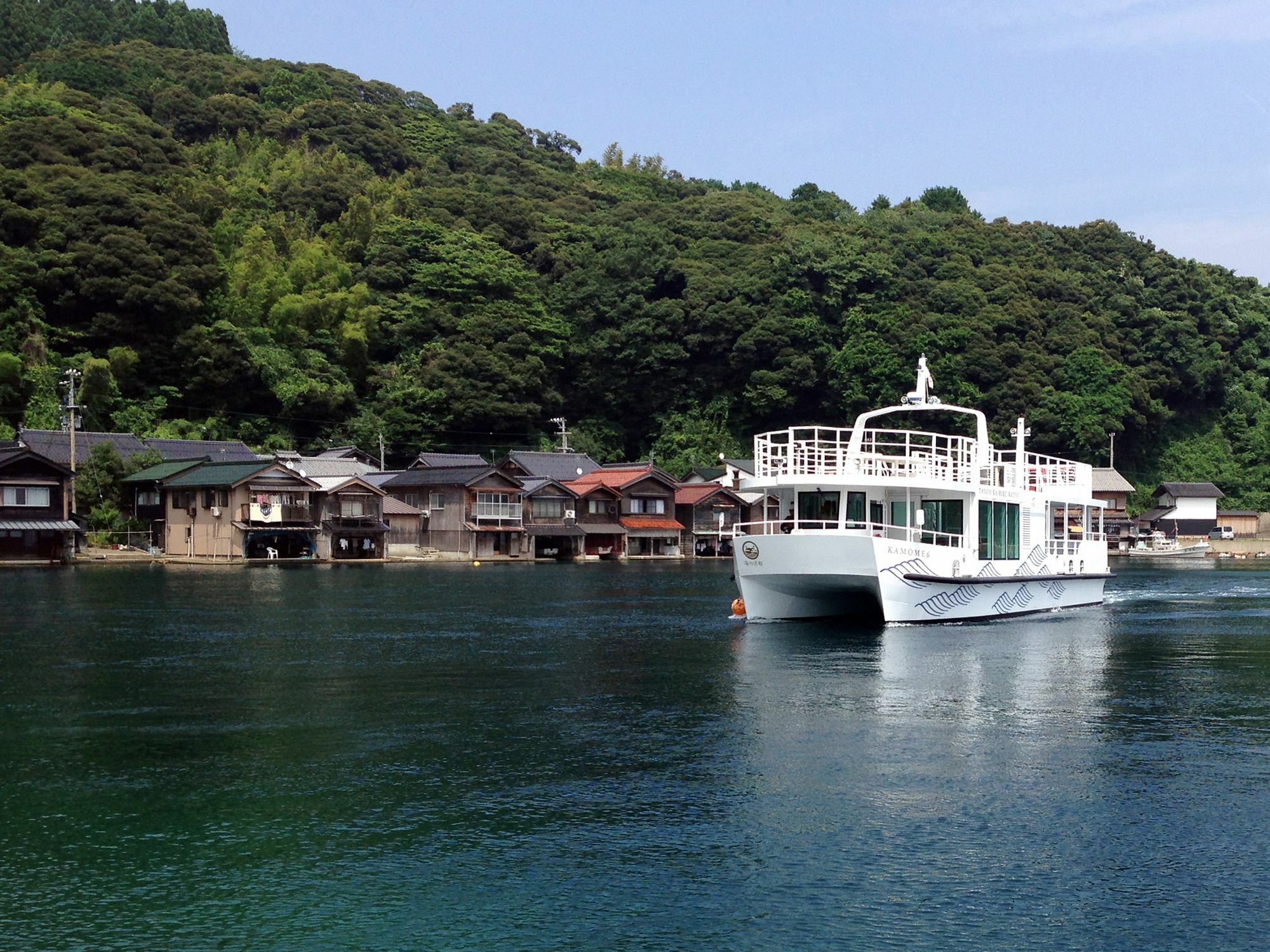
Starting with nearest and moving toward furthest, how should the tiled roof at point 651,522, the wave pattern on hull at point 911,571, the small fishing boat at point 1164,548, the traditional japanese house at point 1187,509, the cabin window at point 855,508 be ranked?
1. the wave pattern on hull at point 911,571
2. the cabin window at point 855,508
3. the tiled roof at point 651,522
4. the small fishing boat at point 1164,548
5. the traditional japanese house at point 1187,509

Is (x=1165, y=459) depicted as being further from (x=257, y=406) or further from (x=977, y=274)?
(x=257, y=406)

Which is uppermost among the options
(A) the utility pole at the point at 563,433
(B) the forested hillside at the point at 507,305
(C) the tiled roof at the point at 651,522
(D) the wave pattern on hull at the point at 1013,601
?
(B) the forested hillside at the point at 507,305

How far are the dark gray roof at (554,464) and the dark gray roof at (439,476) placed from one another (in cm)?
535

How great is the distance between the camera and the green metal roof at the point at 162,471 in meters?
69.6

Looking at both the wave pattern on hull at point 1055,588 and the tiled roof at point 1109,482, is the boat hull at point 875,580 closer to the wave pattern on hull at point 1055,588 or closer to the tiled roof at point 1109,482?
the wave pattern on hull at point 1055,588

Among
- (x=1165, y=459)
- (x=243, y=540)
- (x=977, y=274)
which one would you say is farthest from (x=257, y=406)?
(x=1165, y=459)

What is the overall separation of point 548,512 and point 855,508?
169ft

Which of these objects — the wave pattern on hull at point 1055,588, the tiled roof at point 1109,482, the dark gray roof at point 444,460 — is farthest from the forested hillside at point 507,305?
the wave pattern on hull at point 1055,588

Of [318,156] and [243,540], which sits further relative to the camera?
[318,156]

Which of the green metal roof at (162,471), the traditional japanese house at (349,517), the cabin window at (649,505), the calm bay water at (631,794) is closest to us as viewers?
the calm bay water at (631,794)

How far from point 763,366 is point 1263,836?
87.5 metres

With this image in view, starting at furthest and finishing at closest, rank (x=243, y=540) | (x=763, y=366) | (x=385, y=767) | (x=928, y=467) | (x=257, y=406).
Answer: (x=763, y=366) → (x=257, y=406) → (x=243, y=540) → (x=928, y=467) → (x=385, y=767)

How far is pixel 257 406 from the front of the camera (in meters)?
86.1

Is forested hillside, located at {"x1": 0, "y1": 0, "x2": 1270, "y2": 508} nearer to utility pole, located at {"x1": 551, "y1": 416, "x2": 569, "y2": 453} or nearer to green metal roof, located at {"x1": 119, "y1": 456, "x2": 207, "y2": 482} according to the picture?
utility pole, located at {"x1": 551, "y1": 416, "x2": 569, "y2": 453}
